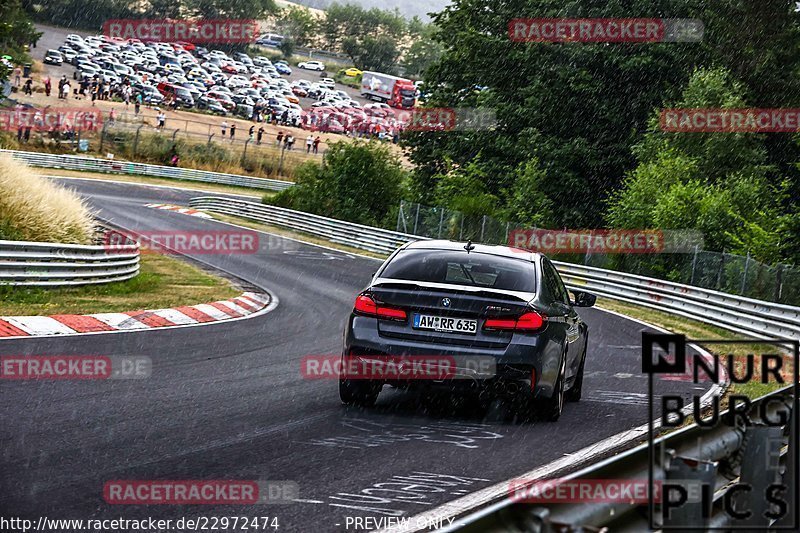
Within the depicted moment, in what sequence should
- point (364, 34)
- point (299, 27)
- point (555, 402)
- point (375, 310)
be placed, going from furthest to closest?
1. point (364, 34)
2. point (299, 27)
3. point (555, 402)
4. point (375, 310)

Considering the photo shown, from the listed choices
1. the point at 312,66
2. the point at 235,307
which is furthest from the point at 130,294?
the point at 312,66

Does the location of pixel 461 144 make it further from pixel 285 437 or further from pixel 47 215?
pixel 285 437

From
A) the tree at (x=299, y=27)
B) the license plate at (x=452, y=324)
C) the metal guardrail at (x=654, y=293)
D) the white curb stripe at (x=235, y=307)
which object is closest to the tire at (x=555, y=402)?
A: the license plate at (x=452, y=324)

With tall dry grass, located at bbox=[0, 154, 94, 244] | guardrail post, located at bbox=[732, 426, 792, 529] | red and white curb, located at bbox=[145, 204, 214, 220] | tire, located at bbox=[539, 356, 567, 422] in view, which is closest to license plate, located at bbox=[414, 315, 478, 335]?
tire, located at bbox=[539, 356, 567, 422]

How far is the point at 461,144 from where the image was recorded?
4691 centimetres

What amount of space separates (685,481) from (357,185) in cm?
4288

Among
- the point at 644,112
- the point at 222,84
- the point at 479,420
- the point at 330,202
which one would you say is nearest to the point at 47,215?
the point at 479,420

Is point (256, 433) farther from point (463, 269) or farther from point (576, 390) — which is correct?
point (576, 390)

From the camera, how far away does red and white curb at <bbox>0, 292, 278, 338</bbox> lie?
529 inches

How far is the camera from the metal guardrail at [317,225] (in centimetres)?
3866

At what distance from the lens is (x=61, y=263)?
59.4ft

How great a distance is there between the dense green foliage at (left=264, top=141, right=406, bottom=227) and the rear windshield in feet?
115

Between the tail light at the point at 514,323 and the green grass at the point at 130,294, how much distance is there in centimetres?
784

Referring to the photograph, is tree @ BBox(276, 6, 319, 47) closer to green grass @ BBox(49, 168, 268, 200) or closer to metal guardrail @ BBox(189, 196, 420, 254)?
green grass @ BBox(49, 168, 268, 200)
